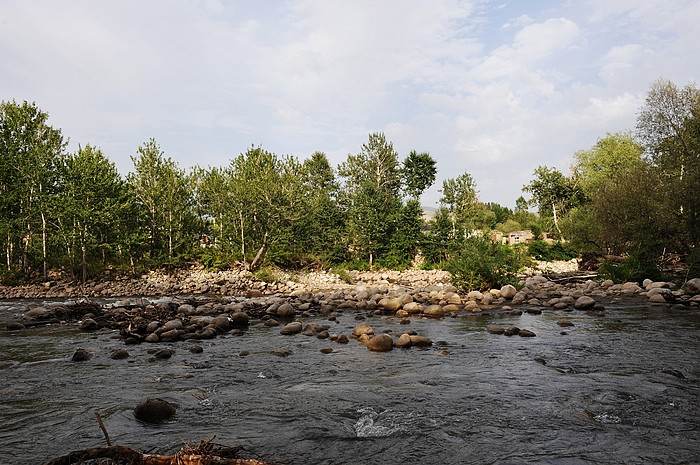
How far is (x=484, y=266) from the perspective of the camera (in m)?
17.1

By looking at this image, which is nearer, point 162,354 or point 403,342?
point 162,354

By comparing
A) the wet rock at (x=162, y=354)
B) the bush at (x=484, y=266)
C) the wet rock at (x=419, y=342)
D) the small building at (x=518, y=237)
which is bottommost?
the wet rock at (x=419, y=342)

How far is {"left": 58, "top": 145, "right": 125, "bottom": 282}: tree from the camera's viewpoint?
24.9 m

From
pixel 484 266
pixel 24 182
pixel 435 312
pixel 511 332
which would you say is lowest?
pixel 511 332

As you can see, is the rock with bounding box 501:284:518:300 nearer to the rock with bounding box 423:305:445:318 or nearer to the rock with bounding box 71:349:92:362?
the rock with bounding box 423:305:445:318

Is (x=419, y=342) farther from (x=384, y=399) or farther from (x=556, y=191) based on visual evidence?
(x=556, y=191)

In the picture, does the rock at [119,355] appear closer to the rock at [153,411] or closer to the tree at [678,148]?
the rock at [153,411]

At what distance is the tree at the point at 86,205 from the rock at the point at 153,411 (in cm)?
2310

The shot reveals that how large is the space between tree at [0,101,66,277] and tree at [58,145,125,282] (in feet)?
3.35

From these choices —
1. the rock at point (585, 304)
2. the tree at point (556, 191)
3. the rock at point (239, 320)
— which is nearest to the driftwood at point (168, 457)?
the rock at point (239, 320)

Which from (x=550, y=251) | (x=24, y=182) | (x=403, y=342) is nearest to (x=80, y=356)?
(x=403, y=342)

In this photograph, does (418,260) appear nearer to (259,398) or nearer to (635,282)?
(635,282)

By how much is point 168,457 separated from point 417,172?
44.7 meters

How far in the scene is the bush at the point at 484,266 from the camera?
17.2 metres
